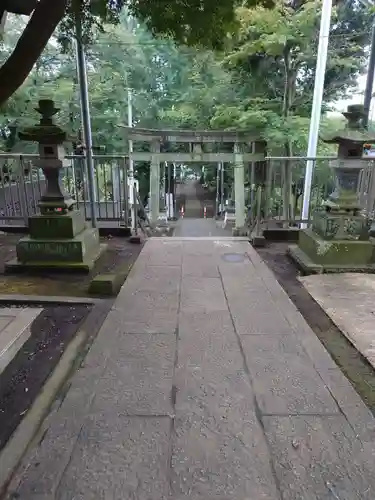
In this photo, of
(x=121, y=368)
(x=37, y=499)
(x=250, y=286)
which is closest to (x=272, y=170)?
(x=250, y=286)

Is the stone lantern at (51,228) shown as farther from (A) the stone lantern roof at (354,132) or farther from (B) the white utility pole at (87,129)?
(A) the stone lantern roof at (354,132)

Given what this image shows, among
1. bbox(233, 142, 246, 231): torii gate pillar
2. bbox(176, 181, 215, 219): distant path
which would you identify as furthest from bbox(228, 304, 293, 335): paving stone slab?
bbox(176, 181, 215, 219): distant path

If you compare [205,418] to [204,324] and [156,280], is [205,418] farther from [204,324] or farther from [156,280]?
[156,280]

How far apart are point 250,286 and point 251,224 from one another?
A: 2.33 metres

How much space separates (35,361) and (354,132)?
4156 millimetres

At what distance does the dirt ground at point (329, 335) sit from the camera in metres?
2.36

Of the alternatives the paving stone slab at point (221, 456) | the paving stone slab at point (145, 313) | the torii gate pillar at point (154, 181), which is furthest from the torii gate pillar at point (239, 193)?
the paving stone slab at point (221, 456)

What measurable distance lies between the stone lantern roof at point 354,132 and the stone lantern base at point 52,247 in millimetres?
3390

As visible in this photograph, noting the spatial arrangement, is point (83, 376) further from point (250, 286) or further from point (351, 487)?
point (250, 286)

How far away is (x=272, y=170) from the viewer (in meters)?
5.64

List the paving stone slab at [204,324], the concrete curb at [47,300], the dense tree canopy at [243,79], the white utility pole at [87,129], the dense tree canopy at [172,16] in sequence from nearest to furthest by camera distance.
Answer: the paving stone slab at [204,324]
the dense tree canopy at [172,16]
the concrete curb at [47,300]
the white utility pole at [87,129]
the dense tree canopy at [243,79]

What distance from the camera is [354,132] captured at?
13.9 feet

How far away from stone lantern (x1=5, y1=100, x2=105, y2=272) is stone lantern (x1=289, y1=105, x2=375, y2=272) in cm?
286

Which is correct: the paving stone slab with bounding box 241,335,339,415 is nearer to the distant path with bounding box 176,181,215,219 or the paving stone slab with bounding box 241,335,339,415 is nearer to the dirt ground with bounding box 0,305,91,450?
the dirt ground with bounding box 0,305,91,450
